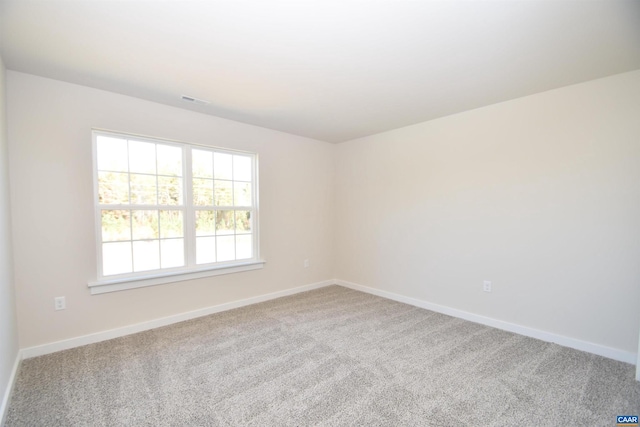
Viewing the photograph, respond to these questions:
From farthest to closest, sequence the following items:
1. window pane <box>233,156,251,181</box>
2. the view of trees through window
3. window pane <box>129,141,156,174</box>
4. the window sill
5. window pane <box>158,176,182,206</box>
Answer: window pane <box>233,156,251,181</box>, window pane <box>158,176,182,206</box>, window pane <box>129,141,156,174</box>, the view of trees through window, the window sill

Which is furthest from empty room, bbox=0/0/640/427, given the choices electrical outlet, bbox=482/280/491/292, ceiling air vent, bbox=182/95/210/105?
ceiling air vent, bbox=182/95/210/105

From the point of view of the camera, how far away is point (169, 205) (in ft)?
10.3

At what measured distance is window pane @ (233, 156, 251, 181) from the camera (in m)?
3.71

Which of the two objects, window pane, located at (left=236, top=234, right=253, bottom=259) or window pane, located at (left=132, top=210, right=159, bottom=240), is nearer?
window pane, located at (left=132, top=210, right=159, bottom=240)

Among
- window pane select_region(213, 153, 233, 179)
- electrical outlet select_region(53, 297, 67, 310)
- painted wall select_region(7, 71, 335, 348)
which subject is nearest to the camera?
painted wall select_region(7, 71, 335, 348)

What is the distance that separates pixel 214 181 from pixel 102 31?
1.90 metres

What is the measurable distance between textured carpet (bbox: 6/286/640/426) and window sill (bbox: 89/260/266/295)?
1.64 ft

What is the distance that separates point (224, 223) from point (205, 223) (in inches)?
9.8

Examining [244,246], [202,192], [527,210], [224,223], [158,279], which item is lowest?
[158,279]

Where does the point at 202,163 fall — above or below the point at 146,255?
above

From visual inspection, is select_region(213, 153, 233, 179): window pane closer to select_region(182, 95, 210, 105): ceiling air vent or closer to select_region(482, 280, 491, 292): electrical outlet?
Result: select_region(182, 95, 210, 105): ceiling air vent

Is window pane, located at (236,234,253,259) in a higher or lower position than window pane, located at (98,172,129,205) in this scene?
lower

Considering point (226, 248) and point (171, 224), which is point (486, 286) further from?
point (171, 224)

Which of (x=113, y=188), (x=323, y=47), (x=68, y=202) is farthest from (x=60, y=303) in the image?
(x=323, y=47)
